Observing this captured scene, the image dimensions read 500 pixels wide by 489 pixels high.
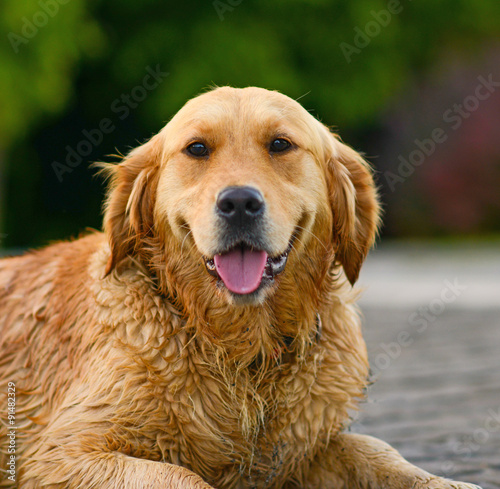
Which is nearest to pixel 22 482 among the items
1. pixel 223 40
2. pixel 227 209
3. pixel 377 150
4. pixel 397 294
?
pixel 227 209

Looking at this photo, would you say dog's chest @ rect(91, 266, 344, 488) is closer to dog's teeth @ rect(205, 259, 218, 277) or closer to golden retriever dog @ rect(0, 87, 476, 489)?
golden retriever dog @ rect(0, 87, 476, 489)

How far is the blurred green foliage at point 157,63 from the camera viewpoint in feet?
45.5

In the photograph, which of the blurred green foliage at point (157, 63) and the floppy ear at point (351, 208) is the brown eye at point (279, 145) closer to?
the floppy ear at point (351, 208)

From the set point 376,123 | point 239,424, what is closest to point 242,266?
point 239,424

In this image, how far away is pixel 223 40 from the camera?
16.7 metres

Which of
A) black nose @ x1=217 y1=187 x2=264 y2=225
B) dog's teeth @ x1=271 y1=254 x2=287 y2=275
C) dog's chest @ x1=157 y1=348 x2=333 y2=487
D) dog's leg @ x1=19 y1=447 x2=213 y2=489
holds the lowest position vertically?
dog's leg @ x1=19 y1=447 x2=213 y2=489

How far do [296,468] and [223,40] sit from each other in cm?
1394

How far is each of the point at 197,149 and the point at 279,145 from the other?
1.37 feet

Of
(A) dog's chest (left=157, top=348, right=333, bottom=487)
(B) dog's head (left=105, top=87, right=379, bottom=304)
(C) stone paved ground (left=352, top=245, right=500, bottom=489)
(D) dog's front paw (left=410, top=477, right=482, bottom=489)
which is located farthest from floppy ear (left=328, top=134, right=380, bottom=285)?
(C) stone paved ground (left=352, top=245, right=500, bottom=489)

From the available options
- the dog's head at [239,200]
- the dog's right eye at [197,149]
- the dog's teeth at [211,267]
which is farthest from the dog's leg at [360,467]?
the dog's right eye at [197,149]

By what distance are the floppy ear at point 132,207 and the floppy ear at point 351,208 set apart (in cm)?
97

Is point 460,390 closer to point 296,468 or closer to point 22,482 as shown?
point 296,468

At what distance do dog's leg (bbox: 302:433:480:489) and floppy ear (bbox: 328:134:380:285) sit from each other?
2.86 feet

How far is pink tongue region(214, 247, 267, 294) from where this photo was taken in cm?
372
